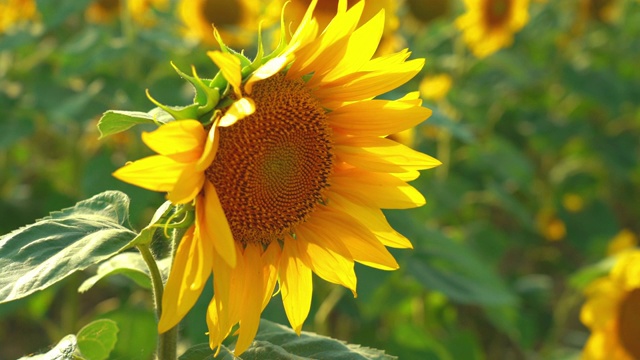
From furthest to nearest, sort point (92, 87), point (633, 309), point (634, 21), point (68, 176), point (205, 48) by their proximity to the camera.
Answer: point (634, 21) → point (68, 176) → point (205, 48) → point (92, 87) → point (633, 309)

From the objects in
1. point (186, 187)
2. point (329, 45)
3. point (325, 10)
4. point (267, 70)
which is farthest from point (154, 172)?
point (325, 10)

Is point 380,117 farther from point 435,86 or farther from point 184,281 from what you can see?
point 435,86

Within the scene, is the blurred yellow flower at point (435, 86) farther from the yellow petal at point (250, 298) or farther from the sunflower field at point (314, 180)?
the yellow petal at point (250, 298)

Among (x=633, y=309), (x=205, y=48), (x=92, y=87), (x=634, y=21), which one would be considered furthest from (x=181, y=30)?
(x=634, y=21)

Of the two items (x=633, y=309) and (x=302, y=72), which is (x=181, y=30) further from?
(x=302, y=72)

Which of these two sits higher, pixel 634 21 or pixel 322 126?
pixel 634 21


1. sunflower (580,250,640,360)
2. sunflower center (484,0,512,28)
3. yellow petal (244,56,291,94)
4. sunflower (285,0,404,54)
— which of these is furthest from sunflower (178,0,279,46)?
yellow petal (244,56,291,94)
